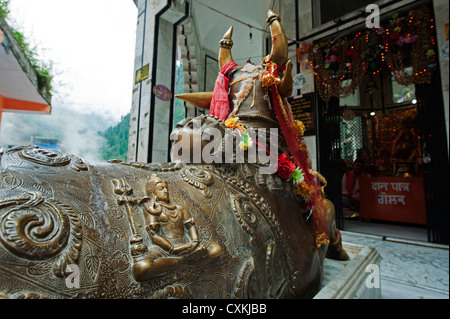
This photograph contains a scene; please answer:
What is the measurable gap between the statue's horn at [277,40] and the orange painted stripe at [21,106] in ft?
9.53

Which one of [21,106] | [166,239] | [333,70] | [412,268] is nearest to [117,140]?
[21,106]

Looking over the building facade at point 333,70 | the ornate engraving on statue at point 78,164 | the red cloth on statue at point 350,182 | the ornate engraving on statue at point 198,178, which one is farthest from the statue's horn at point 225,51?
the red cloth on statue at point 350,182

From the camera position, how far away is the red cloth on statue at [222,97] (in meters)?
1.55

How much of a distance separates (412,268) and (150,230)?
3.31 metres

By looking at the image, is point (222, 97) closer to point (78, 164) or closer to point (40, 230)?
point (78, 164)

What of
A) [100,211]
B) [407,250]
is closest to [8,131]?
[100,211]

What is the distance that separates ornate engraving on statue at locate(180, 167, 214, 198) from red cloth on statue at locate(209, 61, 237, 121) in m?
0.59

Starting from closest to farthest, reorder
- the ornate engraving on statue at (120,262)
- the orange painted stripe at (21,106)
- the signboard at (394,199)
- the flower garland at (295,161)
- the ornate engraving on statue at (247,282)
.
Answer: the ornate engraving on statue at (120,262) < the ornate engraving on statue at (247,282) < the flower garland at (295,161) < the orange painted stripe at (21,106) < the signboard at (394,199)

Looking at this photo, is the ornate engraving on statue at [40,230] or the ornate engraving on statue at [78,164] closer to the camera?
the ornate engraving on statue at [40,230]

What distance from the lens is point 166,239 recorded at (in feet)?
2.36

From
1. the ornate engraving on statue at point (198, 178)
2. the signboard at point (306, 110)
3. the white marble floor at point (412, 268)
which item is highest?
the signboard at point (306, 110)

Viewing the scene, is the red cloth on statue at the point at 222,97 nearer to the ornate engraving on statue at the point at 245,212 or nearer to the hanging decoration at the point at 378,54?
the ornate engraving on statue at the point at 245,212
